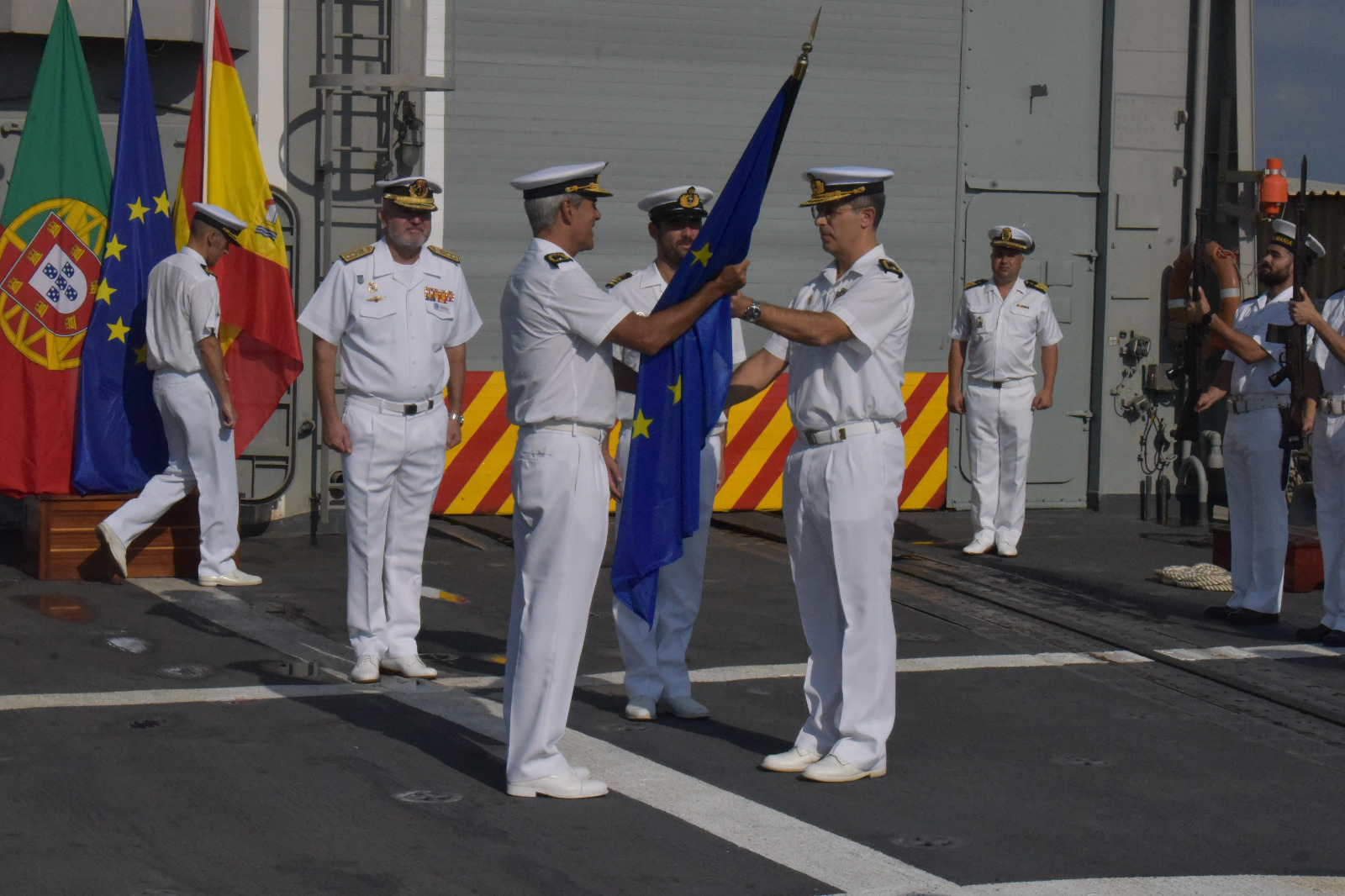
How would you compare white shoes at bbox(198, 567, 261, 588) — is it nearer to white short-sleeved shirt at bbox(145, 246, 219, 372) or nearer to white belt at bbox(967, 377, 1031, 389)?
white short-sleeved shirt at bbox(145, 246, 219, 372)

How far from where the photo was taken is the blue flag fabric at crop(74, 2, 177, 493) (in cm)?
993

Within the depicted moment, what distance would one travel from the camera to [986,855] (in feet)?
16.5

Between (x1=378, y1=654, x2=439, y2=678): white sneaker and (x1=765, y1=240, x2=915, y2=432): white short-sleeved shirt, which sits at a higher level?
(x1=765, y1=240, x2=915, y2=432): white short-sleeved shirt

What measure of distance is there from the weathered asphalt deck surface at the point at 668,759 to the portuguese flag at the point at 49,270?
0.92 m

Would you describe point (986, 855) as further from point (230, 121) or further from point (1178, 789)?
point (230, 121)

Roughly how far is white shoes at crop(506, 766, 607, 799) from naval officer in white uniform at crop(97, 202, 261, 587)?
14.9 feet

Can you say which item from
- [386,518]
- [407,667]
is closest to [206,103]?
[386,518]

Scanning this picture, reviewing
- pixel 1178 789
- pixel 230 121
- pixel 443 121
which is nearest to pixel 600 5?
pixel 443 121

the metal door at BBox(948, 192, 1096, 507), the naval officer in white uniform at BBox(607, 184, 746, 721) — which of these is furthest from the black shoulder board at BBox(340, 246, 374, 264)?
the metal door at BBox(948, 192, 1096, 507)

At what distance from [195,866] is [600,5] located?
29.2 feet

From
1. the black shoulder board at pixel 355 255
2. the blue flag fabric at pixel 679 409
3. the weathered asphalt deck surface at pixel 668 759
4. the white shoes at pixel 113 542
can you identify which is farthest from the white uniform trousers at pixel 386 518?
the white shoes at pixel 113 542

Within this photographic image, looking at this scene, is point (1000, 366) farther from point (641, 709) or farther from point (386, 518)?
point (641, 709)

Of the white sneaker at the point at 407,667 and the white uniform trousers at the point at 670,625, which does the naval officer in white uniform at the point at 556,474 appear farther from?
the white sneaker at the point at 407,667

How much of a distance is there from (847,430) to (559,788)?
5.28 ft
